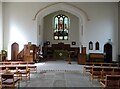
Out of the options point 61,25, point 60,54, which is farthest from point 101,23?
point 61,25

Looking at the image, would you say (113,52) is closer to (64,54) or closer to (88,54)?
(88,54)

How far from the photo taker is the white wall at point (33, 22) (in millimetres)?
19438

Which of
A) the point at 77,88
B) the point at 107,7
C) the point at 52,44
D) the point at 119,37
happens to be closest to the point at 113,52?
the point at 119,37

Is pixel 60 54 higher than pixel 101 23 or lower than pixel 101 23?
lower

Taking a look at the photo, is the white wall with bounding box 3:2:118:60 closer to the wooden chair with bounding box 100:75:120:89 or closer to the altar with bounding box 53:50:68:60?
the altar with bounding box 53:50:68:60

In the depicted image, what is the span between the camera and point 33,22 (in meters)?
19.6

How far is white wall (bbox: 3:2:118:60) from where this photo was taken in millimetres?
19438

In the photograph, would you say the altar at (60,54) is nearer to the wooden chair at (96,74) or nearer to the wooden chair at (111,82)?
the wooden chair at (96,74)

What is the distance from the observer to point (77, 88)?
892 centimetres

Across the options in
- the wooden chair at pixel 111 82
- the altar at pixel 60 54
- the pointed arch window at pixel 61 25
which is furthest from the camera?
the pointed arch window at pixel 61 25

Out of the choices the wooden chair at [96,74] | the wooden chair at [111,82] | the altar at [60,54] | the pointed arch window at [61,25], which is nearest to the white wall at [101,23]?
the altar at [60,54]

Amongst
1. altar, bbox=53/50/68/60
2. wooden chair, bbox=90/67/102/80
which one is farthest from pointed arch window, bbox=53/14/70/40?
wooden chair, bbox=90/67/102/80

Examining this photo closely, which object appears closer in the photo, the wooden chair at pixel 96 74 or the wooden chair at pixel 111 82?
the wooden chair at pixel 111 82

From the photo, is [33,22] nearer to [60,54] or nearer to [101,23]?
[60,54]
